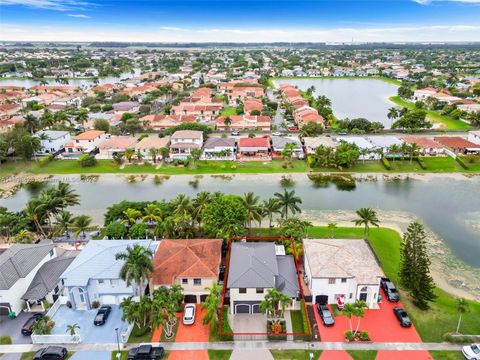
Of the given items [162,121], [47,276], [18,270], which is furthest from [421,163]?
[18,270]

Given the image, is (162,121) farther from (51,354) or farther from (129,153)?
(51,354)

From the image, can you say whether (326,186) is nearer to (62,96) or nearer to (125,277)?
(125,277)

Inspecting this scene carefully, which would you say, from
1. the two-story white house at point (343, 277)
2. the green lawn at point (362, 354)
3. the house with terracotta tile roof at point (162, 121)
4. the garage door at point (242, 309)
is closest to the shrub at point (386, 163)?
the two-story white house at point (343, 277)

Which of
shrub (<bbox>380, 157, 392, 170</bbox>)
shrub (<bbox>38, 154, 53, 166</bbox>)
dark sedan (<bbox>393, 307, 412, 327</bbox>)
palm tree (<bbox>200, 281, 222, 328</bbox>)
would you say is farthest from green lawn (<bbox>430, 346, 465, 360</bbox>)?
shrub (<bbox>38, 154, 53, 166</bbox>)

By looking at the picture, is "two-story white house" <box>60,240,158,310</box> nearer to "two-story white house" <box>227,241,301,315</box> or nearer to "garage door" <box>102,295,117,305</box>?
"garage door" <box>102,295,117,305</box>

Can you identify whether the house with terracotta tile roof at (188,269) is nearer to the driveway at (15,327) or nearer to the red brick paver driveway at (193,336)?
the red brick paver driveway at (193,336)

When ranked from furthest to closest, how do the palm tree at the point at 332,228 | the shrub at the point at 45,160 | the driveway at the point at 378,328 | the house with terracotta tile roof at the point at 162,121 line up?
the house with terracotta tile roof at the point at 162,121
the shrub at the point at 45,160
the palm tree at the point at 332,228
the driveway at the point at 378,328

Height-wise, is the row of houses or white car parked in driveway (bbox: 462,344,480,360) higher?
the row of houses
